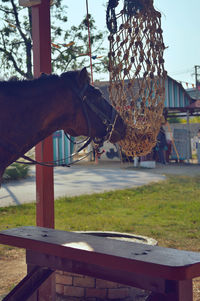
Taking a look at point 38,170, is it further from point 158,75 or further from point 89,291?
point 158,75

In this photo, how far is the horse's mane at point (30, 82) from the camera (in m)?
2.70

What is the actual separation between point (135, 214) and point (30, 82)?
15.4 feet

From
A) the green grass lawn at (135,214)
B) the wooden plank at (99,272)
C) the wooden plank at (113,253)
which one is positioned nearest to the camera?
the wooden plank at (113,253)

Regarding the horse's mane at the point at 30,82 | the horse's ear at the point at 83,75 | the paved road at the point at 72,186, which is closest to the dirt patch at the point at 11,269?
the horse's mane at the point at 30,82

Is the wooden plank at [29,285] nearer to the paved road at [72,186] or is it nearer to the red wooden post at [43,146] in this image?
the red wooden post at [43,146]

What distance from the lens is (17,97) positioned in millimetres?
2689

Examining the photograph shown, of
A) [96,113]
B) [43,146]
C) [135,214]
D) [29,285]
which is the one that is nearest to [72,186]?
[135,214]

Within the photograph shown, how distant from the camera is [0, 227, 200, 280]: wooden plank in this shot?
1.79 meters

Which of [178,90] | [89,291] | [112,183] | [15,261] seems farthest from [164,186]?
[178,90]

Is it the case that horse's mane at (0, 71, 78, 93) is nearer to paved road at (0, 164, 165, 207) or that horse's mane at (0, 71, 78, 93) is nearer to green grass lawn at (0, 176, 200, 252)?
green grass lawn at (0, 176, 200, 252)

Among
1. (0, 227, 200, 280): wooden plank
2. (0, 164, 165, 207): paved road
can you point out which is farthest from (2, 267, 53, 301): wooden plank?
(0, 164, 165, 207): paved road

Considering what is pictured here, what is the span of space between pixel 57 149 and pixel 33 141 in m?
15.2

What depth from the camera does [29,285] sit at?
2.64 m

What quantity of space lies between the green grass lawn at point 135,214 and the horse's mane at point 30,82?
10.00 feet
